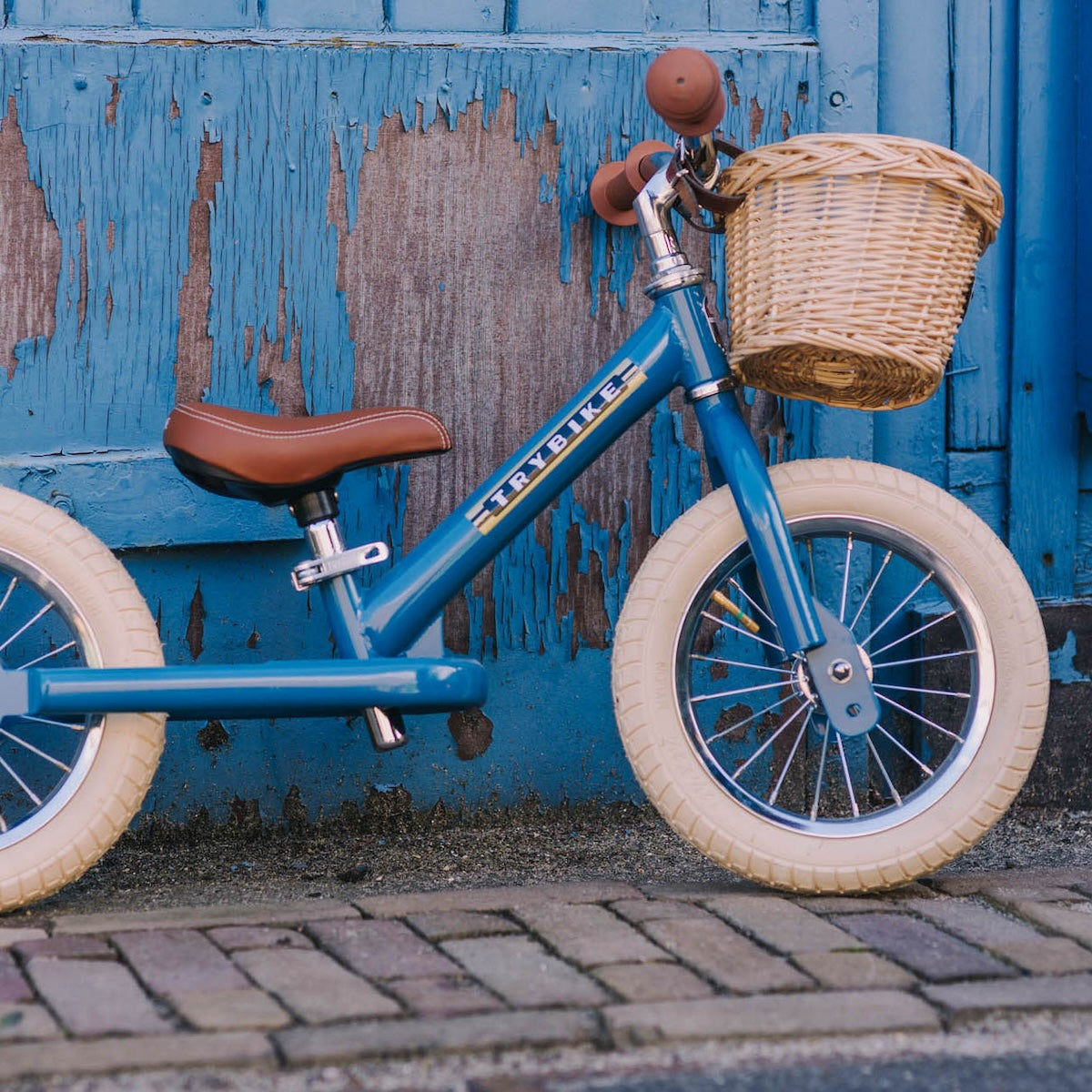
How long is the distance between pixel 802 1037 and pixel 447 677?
877 mm

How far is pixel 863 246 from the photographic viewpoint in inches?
90.6

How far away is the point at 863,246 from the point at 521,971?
124cm

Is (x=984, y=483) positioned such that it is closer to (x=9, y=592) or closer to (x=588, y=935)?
(x=588, y=935)

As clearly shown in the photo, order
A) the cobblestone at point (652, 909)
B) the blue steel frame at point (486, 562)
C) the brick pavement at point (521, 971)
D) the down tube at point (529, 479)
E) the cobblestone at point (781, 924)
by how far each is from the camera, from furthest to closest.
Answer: the down tube at point (529, 479) → the blue steel frame at point (486, 562) → the cobblestone at point (652, 909) → the cobblestone at point (781, 924) → the brick pavement at point (521, 971)

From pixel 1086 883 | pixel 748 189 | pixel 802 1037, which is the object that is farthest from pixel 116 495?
pixel 1086 883

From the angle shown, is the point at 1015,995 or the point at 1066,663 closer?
the point at 1015,995

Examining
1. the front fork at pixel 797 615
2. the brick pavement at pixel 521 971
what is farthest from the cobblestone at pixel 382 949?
the front fork at pixel 797 615

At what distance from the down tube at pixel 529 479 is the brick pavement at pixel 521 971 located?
0.49 m

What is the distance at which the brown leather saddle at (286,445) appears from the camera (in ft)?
8.00

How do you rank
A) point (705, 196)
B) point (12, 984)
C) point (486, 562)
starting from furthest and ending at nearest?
point (486, 562) < point (705, 196) < point (12, 984)

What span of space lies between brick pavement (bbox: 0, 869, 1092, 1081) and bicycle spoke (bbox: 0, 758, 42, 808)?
33 cm

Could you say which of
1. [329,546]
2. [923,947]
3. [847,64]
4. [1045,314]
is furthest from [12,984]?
[1045,314]

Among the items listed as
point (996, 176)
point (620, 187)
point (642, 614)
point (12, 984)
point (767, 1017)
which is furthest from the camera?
point (996, 176)

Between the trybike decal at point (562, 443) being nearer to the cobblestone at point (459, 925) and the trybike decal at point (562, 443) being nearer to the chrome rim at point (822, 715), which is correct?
the chrome rim at point (822, 715)
